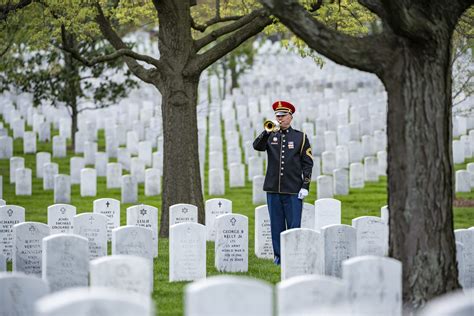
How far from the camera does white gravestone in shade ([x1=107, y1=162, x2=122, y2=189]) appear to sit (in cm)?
2239

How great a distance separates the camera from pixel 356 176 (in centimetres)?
2231

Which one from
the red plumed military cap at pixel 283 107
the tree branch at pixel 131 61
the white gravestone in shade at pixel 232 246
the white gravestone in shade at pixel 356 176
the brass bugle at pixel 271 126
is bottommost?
the white gravestone in shade at pixel 232 246

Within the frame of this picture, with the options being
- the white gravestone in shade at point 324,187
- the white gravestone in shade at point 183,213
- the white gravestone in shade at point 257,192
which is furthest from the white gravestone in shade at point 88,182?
the white gravestone in shade at point 183,213

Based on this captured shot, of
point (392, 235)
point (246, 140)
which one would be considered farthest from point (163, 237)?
point (246, 140)

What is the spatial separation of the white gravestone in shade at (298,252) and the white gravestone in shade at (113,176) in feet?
36.7

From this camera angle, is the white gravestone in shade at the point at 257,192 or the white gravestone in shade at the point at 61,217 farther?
the white gravestone in shade at the point at 257,192

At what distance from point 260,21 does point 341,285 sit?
809cm

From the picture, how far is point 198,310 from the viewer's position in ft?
23.4

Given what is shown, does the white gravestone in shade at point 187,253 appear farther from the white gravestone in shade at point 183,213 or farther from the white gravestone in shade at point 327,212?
the white gravestone in shade at point 327,212

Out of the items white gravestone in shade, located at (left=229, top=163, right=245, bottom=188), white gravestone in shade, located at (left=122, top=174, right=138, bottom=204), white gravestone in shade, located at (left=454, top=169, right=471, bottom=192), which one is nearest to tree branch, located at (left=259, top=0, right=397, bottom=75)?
white gravestone in shade, located at (left=122, top=174, right=138, bottom=204)

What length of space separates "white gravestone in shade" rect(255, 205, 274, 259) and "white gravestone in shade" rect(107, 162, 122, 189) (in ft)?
27.5

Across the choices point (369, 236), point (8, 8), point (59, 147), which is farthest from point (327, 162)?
point (369, 236)

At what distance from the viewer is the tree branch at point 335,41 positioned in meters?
9.61

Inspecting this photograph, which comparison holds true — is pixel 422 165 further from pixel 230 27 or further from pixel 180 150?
pixel 180 150
